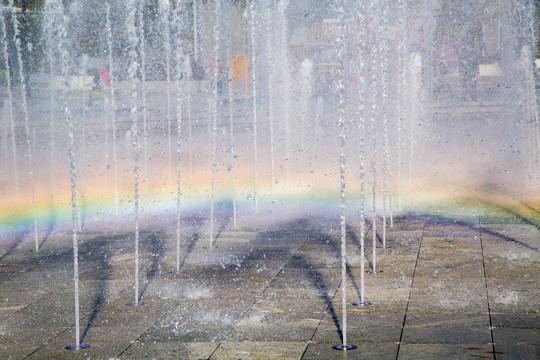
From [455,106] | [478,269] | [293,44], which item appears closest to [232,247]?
[478,269]

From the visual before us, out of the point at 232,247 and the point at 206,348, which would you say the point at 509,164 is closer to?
the point at 232,247

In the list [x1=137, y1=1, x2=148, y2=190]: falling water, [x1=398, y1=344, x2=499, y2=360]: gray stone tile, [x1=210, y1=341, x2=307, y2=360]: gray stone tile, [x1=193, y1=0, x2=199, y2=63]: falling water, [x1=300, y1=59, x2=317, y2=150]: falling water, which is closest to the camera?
[x1=398, y1=344, x2=499, y2=360]: gray stone tile

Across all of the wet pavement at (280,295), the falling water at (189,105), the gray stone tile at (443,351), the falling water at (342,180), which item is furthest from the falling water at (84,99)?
the gray stone tile at (443,351)

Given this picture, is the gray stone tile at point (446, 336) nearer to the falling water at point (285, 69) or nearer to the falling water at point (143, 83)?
the falling water at point (143, 83)

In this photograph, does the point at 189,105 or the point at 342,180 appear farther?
the point at 189,105

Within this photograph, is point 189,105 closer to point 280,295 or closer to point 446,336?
point 280,295

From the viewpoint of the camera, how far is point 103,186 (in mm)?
13984

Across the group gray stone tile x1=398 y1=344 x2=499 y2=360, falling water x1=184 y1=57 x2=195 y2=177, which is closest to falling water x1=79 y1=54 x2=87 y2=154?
falling water x1=184 y1=57 x2=195 y2=177

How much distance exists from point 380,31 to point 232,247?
6.01 meters

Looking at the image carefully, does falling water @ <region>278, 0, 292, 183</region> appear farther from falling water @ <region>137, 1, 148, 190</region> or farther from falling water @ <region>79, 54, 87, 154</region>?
falling water @ <region>79, 54, 87, 154</region>

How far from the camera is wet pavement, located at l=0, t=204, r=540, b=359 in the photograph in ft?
17.1

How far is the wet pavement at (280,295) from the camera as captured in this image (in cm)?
523

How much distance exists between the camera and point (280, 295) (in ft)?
21.4

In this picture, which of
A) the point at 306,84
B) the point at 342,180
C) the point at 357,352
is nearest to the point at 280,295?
the point at 342,180
